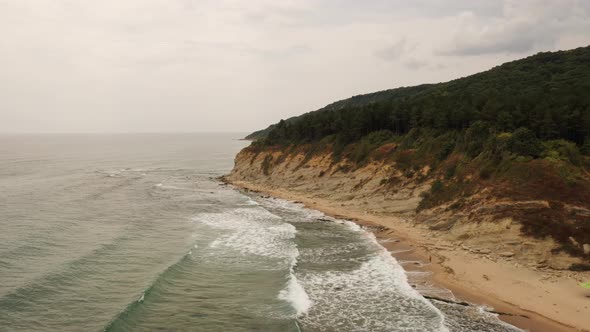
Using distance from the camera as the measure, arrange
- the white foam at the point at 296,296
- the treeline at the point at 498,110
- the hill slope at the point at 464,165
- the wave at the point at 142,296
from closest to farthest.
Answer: the wave at the point at 142,296 → the white foam at the point at 296,296 → the hill slope at the point at 464,165 → the treeline at the point at 498,110

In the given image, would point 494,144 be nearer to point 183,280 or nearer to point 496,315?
point 496,315

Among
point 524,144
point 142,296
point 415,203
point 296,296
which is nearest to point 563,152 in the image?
point 524,144

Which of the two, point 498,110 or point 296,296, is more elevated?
point 498,110

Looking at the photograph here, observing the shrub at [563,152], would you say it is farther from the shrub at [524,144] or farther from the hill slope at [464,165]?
the shrub at [524,144]

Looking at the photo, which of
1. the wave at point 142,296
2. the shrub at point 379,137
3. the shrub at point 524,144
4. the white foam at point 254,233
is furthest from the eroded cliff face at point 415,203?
the wave at point 142,296

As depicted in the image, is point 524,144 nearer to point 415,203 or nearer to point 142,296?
point 415,203
